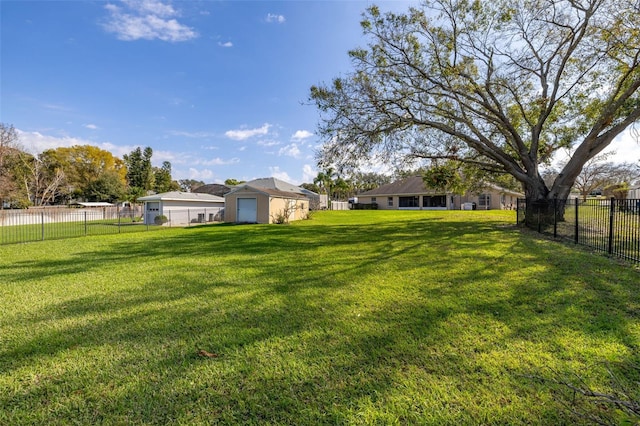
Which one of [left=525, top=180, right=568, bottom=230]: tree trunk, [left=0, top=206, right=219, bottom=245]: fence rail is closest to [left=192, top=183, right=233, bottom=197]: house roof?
[left=0, top=206, right=219, bottom=245]: fence rail

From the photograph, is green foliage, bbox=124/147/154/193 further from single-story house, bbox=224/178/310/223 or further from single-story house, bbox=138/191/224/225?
single-story house, bbox=224/178/310/223

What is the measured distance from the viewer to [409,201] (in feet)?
128

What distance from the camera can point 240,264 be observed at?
6.84 metres

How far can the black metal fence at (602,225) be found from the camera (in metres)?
6.66

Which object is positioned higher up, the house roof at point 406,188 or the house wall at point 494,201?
the house roof at point 406,188

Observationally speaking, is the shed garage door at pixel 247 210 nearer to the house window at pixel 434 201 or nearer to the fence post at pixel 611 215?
the fence post at pixel 611 215

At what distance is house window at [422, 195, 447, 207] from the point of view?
119 feet

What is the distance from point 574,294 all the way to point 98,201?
199 feet

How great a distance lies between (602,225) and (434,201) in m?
29.6

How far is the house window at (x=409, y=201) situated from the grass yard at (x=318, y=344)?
3320cm

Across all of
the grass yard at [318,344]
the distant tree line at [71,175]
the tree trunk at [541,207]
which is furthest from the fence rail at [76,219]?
the tree trunk at [541,207]

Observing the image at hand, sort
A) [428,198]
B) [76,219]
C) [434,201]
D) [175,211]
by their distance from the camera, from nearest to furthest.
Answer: [175,211]
[76,219]
[434,201]
[428,198]

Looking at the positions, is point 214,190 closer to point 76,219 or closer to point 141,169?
point 141,169

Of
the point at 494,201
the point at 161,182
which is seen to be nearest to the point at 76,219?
the point at 161,182
